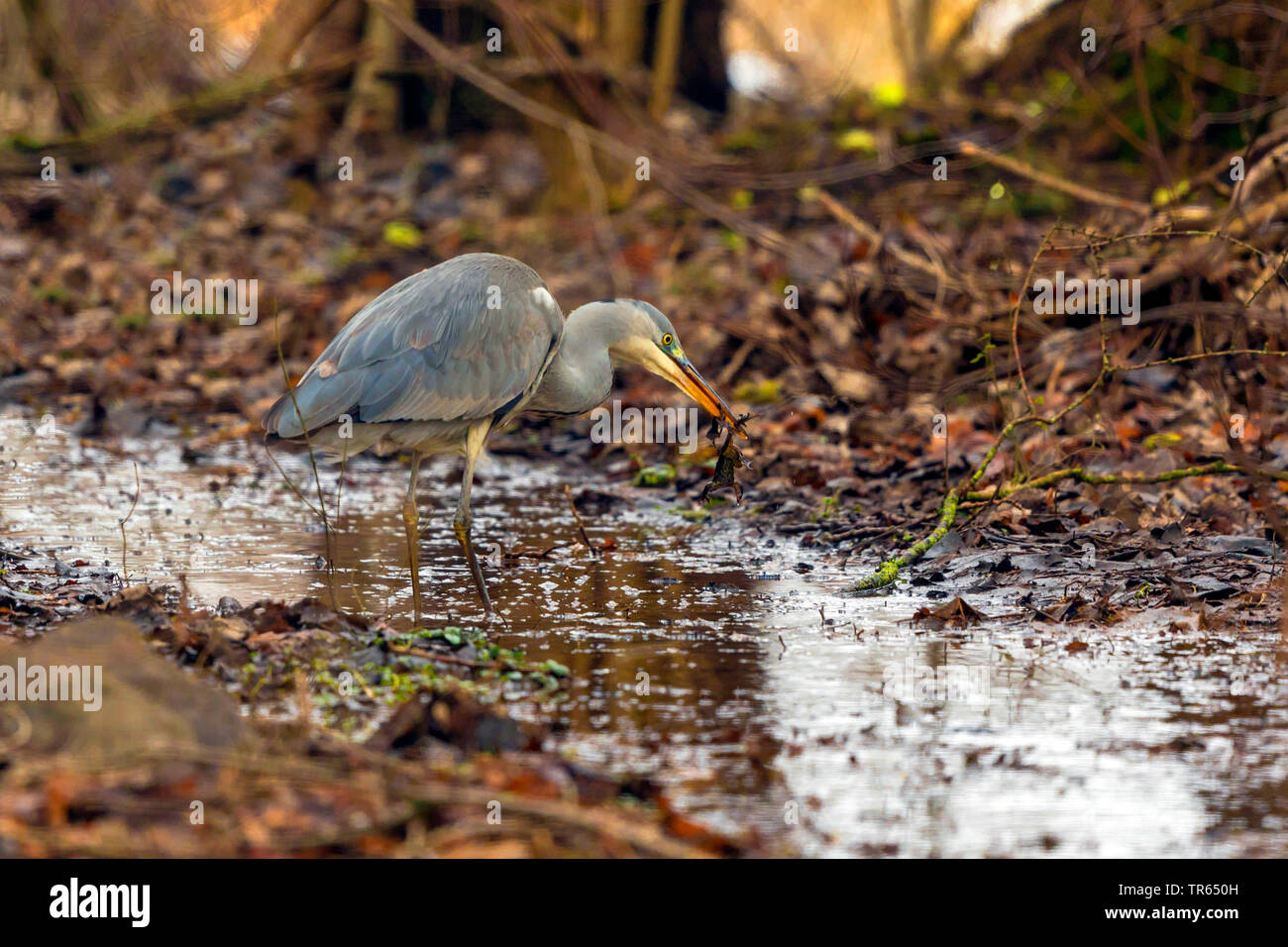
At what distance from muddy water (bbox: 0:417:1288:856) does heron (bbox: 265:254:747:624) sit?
22.9 inches

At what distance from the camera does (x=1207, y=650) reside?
528 centimetres

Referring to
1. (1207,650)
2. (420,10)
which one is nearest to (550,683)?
(1207,650)

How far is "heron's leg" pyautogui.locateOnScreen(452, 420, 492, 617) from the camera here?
6219mm

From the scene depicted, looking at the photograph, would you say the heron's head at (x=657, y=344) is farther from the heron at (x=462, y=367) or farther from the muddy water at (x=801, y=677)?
the muddy water at (x=801, y=677)

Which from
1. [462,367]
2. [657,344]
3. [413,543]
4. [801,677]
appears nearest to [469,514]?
[413,543]

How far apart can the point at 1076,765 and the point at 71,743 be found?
269 cm

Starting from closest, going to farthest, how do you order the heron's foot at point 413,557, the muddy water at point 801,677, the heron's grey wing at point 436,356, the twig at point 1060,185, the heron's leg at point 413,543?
the muddy water at point 801,677 → the heron's foot at point 413,557 → the heron's leg at point 413,543 → the heron's grey wing at point 436,356 → the twig at point 1060,185

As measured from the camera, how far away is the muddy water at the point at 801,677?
3908 millimetres

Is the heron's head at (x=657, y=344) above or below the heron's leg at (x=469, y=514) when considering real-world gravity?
above

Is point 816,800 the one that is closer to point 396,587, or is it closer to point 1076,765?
point 1076,765

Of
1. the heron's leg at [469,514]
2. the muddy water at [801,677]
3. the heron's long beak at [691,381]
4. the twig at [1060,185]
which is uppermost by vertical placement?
the twig at [1060,185]

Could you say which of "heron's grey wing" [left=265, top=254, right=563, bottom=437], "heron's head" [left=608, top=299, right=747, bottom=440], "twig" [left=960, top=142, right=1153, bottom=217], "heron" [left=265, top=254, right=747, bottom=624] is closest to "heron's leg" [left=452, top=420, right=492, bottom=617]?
"heron" [left=265, top=254, right=747, bottom=624]

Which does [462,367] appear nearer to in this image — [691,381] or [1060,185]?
[691,381]

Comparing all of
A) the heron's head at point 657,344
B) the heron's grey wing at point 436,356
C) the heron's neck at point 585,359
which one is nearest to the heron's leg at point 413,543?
the heron's grey wing at point 436,356
